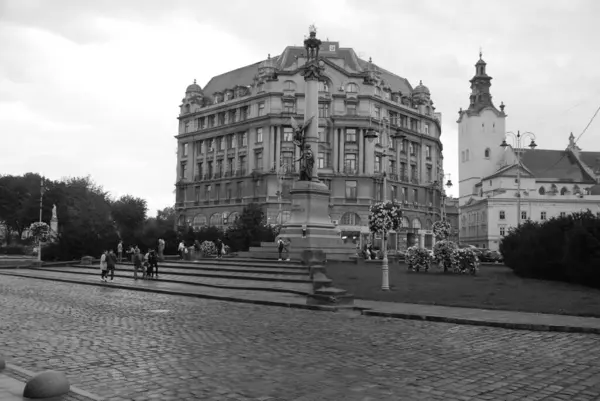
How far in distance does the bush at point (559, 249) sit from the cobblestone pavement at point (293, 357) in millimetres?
11520

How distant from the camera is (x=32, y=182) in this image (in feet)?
301

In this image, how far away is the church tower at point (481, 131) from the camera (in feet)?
360

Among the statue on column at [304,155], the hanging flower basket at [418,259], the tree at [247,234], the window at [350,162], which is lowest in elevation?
the hanging flower basket at [418,259]

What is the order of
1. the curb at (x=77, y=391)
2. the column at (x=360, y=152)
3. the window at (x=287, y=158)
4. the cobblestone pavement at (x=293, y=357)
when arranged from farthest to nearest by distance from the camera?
the window at (x=287, y=158) < the column at (x=360, y=152) < the cobblestone pavement at (x=293, y=357) < the curb at (x=77, y=391)

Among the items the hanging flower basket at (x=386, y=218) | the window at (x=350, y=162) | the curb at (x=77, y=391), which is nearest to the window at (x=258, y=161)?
the window at (x=350, y=162)

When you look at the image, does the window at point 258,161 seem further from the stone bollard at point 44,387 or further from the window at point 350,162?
the stone bollard at point 44,387

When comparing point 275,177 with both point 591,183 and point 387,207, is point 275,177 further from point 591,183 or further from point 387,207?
point 591,183

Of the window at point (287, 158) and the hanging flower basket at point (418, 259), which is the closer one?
the hanging flower basket at point (418, 259)

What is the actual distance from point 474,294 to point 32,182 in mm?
89023

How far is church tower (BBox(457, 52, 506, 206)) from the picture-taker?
360 ft

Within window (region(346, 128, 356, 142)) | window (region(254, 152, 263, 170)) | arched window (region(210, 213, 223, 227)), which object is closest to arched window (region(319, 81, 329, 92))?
window (region(346, 128, 356, 142))

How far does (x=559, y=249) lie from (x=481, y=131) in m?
89.2

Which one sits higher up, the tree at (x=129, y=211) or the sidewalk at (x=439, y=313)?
the tree at (x=129, y=211)

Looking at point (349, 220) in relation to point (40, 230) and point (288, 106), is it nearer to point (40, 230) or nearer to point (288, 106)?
point (288, 106)
